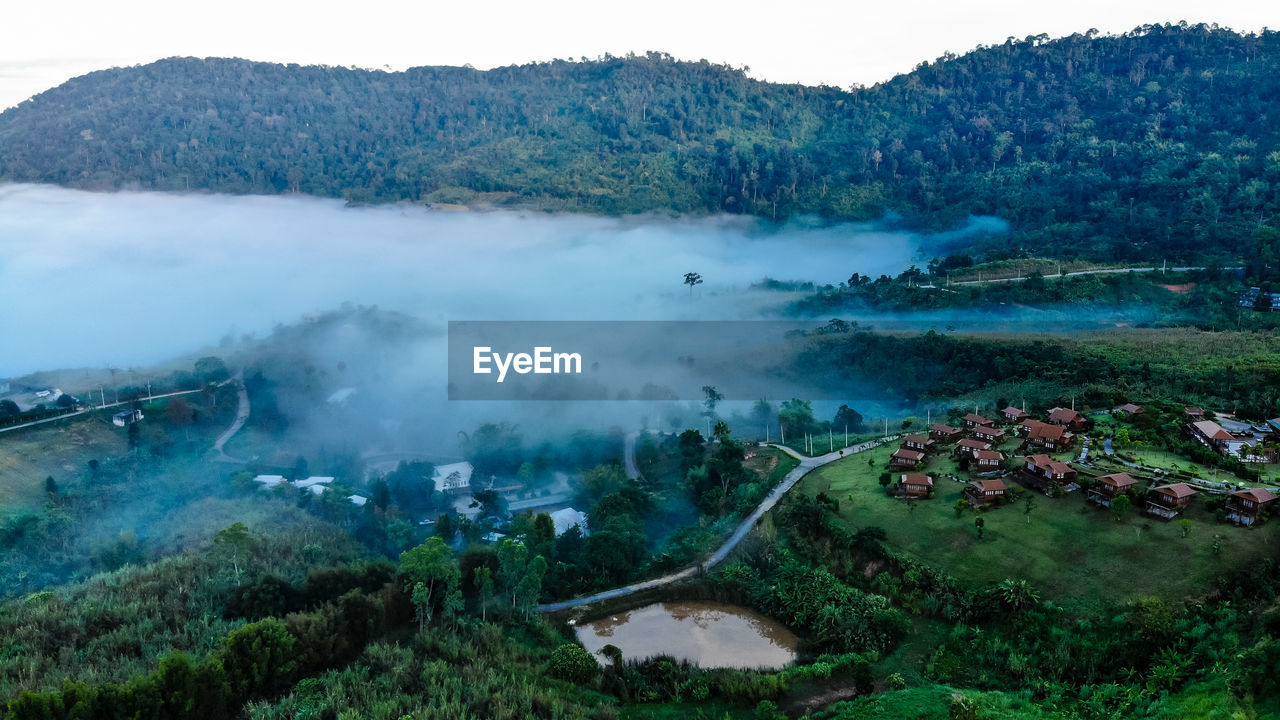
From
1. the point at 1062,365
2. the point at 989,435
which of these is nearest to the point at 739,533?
the point at 989,435

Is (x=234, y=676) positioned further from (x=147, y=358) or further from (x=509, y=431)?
(x=147, y=358)

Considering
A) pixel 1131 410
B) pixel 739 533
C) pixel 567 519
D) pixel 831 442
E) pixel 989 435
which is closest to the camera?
pixel 739 533

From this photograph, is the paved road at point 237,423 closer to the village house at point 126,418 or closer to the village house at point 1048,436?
the village house at point 126,418

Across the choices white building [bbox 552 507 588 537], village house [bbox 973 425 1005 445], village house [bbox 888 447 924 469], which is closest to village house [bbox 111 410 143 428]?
Answer: white building [bbox 552 507 588 537]

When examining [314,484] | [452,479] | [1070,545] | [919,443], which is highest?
[919,443]

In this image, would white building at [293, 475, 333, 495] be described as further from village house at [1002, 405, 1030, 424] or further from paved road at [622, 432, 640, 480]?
village house at [1002, 405, 1030, 424]

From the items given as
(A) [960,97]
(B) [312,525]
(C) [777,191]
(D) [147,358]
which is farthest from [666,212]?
(B) [312,525]
